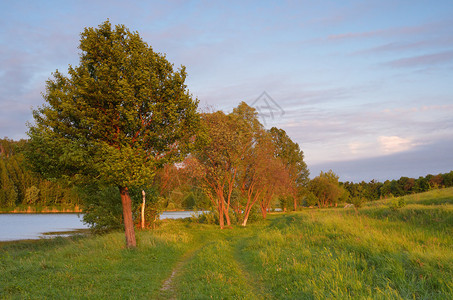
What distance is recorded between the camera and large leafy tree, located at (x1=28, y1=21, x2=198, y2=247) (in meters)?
14.9

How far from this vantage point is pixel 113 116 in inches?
641

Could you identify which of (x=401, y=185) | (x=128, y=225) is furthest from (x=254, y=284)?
(x=401, y=185)

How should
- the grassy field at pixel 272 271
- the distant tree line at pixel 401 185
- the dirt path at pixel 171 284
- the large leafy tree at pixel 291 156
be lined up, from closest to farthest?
the grassy field at pixel 272 271, the dirt path at pixel 171 284, the large leafy tree at pixel 291 156, the distant tree line at pixel 401 185

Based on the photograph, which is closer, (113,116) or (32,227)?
(113,116)

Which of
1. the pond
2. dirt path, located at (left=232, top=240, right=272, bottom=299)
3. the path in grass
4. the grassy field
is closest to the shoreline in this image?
the pond

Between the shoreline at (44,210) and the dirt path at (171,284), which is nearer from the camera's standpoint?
the dirt path at (171,284)

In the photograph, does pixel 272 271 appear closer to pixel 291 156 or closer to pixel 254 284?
pixel 254 284

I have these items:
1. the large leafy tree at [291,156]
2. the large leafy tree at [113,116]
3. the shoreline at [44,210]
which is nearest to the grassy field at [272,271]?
the large leafy tree at [113,116]

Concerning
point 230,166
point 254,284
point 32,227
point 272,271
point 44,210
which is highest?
point 230,166

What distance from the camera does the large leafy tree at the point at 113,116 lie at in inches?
587

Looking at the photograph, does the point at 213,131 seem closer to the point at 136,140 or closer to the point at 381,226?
the point at 136,140

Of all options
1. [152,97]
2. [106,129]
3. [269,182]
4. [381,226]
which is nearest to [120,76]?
[152,97]

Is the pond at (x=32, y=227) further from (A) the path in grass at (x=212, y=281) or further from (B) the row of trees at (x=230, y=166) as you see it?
(A) the path in grass at (x=212, y=281)

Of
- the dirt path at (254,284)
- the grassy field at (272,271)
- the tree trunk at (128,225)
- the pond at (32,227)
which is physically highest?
the tree trunk at (128,225)
